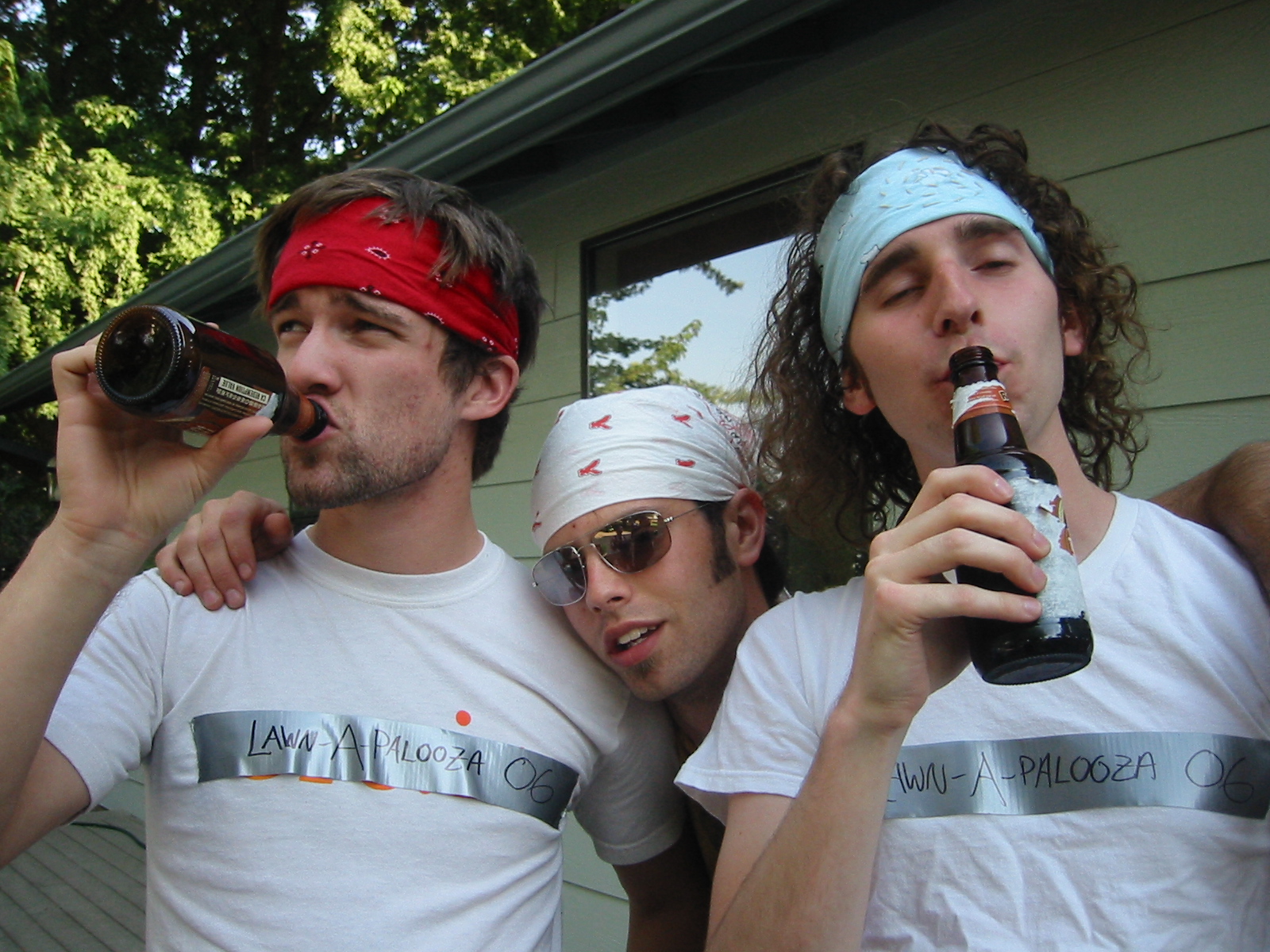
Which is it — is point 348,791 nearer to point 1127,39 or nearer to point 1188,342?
point 1188,342

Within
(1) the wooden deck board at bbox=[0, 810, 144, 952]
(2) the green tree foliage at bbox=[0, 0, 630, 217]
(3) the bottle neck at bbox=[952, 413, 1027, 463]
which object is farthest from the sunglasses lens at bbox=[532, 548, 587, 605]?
(2) the green tree foliage at bbox=[0, 0, 630, 217]

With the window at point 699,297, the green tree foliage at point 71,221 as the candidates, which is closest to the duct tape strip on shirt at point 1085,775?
the window at point 699,297

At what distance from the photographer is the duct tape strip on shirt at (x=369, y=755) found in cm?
163

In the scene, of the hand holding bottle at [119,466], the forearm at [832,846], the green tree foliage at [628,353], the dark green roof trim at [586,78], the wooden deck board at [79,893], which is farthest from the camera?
the wooden deck board at [79,893]

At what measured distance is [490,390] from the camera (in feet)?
7.18

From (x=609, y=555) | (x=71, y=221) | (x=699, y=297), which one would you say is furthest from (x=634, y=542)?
(x=71, y=221)

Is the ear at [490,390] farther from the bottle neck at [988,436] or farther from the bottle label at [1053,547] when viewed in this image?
the bottle label at [1053,547]

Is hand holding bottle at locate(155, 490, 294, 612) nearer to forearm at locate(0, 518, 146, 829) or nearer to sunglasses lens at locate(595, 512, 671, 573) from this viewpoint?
forearm at locate(0, 518, 146, 829)

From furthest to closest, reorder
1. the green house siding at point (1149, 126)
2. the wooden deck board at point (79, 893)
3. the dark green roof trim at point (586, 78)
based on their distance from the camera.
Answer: the wooden deck board at point (79, 893) < the dark green roof trim at point (586, 78) < the green house siding at point (1149, 126)

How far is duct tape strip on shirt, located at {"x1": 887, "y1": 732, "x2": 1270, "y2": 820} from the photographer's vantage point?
1.28 meters

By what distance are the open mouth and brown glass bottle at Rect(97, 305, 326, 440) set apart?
93 centimetres

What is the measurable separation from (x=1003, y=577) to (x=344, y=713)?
4.10 ft

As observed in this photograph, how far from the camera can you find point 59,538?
137cm

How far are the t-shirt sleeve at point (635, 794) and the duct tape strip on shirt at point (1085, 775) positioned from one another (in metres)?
0.74
